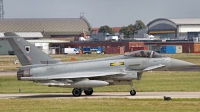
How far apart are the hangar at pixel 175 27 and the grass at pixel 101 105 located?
132317 mm

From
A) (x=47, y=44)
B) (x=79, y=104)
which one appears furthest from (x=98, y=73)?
(x=47, y=44)

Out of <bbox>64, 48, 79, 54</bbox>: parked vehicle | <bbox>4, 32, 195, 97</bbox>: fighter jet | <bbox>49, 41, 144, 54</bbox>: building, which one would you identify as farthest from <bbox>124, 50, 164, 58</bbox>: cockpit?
<bbox>49, 41, 144, 54</bbox>: building

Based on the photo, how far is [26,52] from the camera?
33625 millimetres

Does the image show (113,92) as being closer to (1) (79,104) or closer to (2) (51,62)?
(2) (51,62)

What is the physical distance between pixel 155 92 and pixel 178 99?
5.88m

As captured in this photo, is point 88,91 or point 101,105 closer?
point 101,105

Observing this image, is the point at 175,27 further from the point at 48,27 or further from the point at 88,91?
the point at 88,91

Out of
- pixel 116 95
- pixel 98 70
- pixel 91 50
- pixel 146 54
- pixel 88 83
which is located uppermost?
pixel 91 50

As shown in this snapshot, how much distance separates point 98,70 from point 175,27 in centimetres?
13119

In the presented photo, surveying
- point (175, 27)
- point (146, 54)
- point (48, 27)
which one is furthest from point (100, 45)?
point (146, 54)

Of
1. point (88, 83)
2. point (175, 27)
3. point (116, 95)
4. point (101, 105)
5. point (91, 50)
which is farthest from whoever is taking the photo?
point (175, 27)

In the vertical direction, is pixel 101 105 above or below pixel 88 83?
below

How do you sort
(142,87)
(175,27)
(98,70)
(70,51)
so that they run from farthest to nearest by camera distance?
(175,27)
(70,51)
(142,87)
(98,70)

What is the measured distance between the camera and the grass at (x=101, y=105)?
2413 cm
